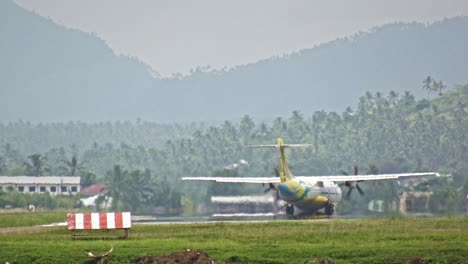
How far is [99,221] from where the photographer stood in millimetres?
62312

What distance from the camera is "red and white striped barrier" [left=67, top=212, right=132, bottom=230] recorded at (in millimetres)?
62312

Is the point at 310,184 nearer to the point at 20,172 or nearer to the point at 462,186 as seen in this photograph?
the point at 462,186

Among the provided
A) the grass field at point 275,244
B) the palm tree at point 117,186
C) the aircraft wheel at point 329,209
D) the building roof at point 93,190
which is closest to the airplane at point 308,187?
the aircraft wheel at point 329,209

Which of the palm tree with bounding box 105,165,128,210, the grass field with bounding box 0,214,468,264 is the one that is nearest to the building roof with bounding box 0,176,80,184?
the palm tree with bounding box 105,165,128,210

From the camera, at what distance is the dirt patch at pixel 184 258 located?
49.2 meters

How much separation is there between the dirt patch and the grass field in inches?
49.6

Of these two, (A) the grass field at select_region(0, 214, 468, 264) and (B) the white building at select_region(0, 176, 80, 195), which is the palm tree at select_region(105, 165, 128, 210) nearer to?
(B) the white building at select_region(0, 176, 80, 195)

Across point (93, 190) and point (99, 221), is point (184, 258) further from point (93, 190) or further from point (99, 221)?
point (93, 190)

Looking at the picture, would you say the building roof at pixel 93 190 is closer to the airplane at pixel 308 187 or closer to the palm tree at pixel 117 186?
the palm tree at pixel 117 186

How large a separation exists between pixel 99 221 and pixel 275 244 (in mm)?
11046

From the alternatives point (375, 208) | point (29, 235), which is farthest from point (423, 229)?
point (375, 208)

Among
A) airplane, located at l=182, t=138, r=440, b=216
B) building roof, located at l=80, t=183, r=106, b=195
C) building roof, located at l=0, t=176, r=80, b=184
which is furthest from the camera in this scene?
building roof, located at l=0, t=176, r=80, b=184

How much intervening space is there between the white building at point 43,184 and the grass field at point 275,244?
10864 cm

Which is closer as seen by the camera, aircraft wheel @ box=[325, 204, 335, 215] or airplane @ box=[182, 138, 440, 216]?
airplane @ box=[182, 138, 440, 216]
